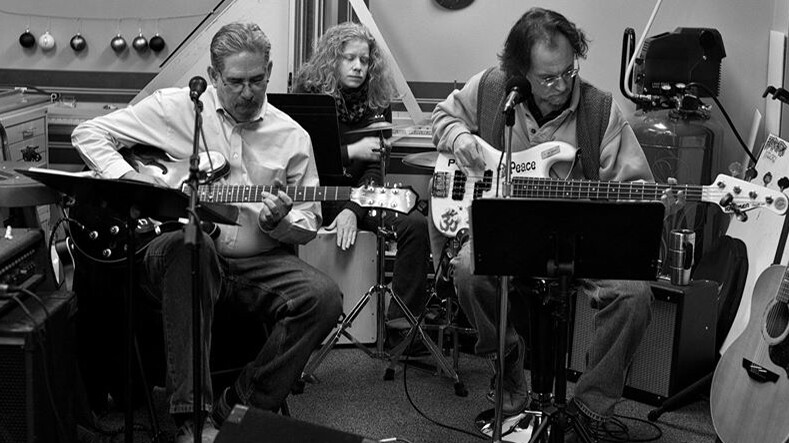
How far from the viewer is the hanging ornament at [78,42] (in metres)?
5.87

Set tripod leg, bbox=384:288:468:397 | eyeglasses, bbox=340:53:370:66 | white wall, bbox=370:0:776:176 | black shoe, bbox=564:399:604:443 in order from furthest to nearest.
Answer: white wall, bbox=370:0:776:176
eyeglasses, bbox=340:53:370:66
tripod leg, bbox=384:288:468:397
black shoe, bbox=564:399:604:443

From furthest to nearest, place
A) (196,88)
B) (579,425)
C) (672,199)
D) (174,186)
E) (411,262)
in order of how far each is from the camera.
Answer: (411,262), (174,186), (672,199), (579,425), (196,88)

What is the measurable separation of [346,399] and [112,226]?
1174mm

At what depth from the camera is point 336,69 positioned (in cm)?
481

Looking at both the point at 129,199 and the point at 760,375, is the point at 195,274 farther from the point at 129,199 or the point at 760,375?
the point at 760,375

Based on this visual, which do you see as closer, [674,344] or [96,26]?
[674,344]

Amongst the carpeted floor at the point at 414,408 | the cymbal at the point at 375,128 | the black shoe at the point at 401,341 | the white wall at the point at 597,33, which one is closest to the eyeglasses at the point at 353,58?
the cymbal at the point at 375,128

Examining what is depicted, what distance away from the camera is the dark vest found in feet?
12.2

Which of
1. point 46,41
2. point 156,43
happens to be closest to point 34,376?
point 156,43

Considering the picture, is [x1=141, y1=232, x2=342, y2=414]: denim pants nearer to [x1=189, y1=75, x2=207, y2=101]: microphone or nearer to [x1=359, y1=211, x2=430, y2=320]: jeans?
[x1=189, y1=75, x2=207, y2=101]: microphone

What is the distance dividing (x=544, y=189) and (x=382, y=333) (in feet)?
4.14

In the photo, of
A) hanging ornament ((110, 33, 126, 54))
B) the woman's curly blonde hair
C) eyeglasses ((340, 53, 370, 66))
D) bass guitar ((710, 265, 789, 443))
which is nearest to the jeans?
the woman's curly blonde hair

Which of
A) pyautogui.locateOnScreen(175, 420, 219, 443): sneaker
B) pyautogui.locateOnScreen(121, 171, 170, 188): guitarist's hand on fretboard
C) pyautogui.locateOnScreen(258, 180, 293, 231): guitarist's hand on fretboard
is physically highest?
pyautogui.locateOnScreen(121, 171, 170, 188): guitarist's hand on fretboard

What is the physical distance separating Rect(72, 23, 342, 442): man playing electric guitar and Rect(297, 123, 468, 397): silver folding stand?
0.58 m
